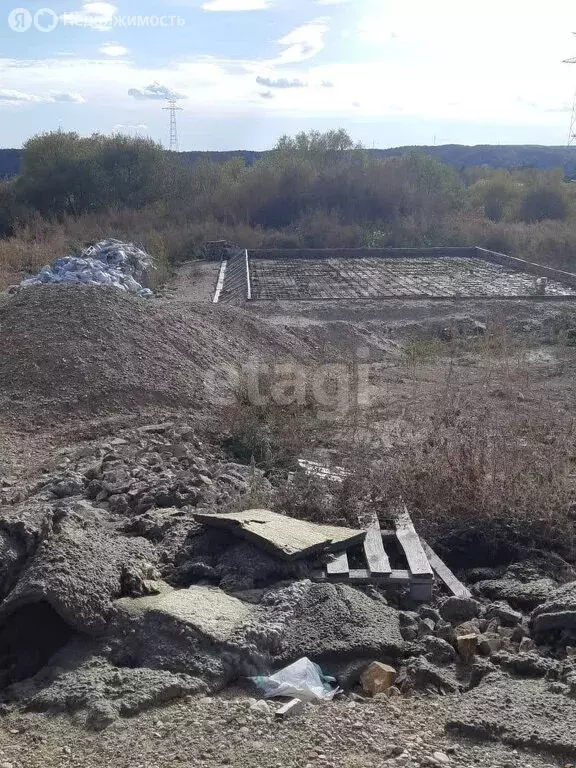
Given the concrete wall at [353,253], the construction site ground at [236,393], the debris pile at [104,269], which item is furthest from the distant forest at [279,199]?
the construction site ground at [236,393]

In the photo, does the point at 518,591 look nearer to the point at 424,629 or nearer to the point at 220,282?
the point at 424,629

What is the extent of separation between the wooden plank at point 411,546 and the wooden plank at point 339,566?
1.32 ft

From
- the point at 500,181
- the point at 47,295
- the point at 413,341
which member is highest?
the point at 500,181

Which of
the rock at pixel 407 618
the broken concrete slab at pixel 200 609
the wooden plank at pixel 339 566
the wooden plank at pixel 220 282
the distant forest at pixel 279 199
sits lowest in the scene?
the rock at pixel 407 618

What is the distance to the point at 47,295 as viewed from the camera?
33.9 feet

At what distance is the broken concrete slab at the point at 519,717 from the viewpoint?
10.7 ft

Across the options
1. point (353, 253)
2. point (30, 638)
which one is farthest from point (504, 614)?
point (353, 253)

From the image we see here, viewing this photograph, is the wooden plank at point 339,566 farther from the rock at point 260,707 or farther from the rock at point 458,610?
the rock at point 260,707

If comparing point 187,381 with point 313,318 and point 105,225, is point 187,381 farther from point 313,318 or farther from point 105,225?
point 105,225

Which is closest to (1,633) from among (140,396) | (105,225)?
(140,396)

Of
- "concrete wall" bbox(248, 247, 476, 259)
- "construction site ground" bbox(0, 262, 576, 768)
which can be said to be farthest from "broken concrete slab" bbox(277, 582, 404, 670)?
"concrete wall" bbox(248, 247, 476, 259)

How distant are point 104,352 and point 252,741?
6532 mm

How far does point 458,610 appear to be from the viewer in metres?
4.46

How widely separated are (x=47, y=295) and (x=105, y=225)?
1590cm
